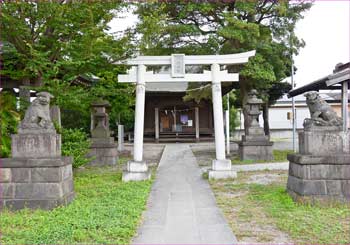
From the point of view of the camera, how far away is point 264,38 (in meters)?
14.2

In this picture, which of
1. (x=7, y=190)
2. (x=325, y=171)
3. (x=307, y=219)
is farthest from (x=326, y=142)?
(x=7, y=190)

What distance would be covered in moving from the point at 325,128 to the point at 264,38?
8576 mm

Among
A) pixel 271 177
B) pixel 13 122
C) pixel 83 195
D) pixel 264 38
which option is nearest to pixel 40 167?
pixel 83 195

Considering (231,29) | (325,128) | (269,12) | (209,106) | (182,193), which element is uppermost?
(269,12)

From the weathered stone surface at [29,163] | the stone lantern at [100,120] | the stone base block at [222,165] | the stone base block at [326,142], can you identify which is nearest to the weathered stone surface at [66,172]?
the weathered stone surface at [29,163]

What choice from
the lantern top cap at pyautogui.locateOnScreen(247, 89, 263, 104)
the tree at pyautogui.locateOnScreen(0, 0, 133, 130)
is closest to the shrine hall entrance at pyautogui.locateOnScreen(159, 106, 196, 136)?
the lantern top cap at pyautogui.locateOnScreen(247, 89, 263, 104)

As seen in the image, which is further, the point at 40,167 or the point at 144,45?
the point at 144,45

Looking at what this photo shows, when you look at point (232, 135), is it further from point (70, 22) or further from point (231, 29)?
point (70, 22)

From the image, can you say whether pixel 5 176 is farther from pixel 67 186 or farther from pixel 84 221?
pixel 84 221

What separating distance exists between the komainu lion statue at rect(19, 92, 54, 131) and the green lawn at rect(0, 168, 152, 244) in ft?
5.12

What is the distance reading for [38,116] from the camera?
21.2 ft

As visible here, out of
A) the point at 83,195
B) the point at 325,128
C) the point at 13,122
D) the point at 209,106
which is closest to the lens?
the point at 325,128

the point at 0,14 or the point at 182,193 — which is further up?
the point at 0,14

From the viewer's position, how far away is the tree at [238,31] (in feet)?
42.1
